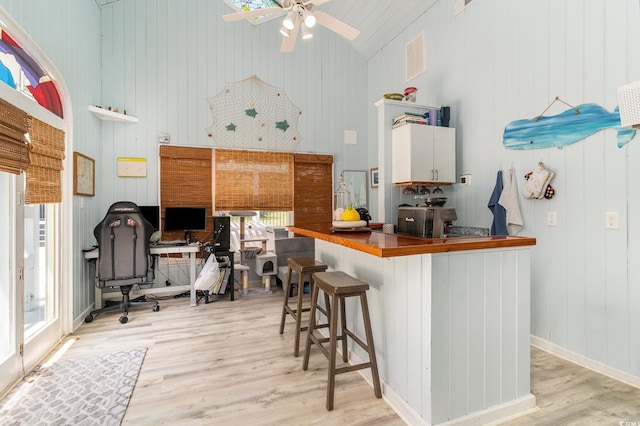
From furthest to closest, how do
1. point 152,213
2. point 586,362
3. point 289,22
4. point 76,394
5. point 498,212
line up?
point 152,213
point 498,212
point 289,22
point 586,362
point 76,394

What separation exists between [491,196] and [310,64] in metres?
3.69

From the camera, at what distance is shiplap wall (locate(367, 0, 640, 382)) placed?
2.22 meters

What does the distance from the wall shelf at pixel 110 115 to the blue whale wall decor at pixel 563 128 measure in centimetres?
456

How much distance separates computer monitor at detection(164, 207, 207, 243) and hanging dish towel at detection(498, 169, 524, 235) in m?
3.71

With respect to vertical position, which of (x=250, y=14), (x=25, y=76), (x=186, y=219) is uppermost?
(x=250, y=14)

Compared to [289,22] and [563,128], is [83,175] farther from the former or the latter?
[563,128]

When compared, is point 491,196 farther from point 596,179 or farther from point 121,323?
point 121,323

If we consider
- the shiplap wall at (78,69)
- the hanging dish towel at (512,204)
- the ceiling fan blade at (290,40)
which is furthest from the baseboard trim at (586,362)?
the shiplap wall at (78,69)

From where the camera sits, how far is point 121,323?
3.39 meters

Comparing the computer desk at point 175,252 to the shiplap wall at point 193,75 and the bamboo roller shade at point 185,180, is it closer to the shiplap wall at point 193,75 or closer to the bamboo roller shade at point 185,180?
the bamboo roller shade at point 185,180

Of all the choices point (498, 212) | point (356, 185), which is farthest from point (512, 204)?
point (356, 185)

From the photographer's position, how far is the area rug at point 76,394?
186cm

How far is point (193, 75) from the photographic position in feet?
15.3

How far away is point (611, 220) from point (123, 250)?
4500mm
